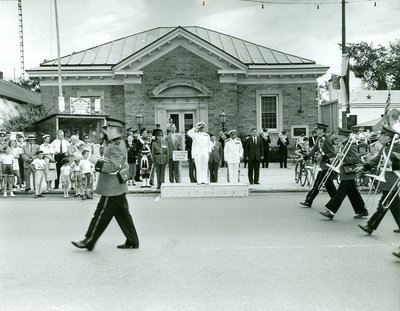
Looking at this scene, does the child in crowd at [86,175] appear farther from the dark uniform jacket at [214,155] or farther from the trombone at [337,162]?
the trombone at [337,162]

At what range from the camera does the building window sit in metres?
32.0

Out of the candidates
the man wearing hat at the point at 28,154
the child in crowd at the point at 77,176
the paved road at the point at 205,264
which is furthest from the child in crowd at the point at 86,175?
the paved road at the point at 205,264

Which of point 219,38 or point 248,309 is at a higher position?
point 219,38

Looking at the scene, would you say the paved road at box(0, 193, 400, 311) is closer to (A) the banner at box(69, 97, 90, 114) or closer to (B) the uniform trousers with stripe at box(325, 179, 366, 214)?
(B) the uniform trousers with stripe at box(325, 179, 366, 214)

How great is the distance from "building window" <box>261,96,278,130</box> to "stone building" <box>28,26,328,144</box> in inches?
6.8

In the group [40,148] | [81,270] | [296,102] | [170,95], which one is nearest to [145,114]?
[170,95]

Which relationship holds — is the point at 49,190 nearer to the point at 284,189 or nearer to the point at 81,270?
the point at 284,189

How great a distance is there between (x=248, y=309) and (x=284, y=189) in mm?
12237

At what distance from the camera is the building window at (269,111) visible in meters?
32.0

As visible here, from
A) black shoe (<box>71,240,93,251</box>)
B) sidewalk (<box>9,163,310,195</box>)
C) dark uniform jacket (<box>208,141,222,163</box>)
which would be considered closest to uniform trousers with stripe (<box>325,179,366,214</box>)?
black shoe (<box>71,240,93,251</box>)

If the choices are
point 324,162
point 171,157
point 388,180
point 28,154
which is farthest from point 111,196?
point 171,157

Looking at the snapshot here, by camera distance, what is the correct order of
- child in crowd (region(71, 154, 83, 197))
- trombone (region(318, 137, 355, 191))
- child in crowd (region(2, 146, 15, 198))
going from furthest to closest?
1. child in crowd (region(2, 146, 15, 198))
2. child in crowd (region(71, 154, 83, 197))
3. trombone (region(318, 137, 355, 191))

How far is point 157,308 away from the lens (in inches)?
214

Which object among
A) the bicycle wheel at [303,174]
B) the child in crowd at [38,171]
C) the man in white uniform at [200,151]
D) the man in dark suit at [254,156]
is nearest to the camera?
the child in crowd at [38,171]
